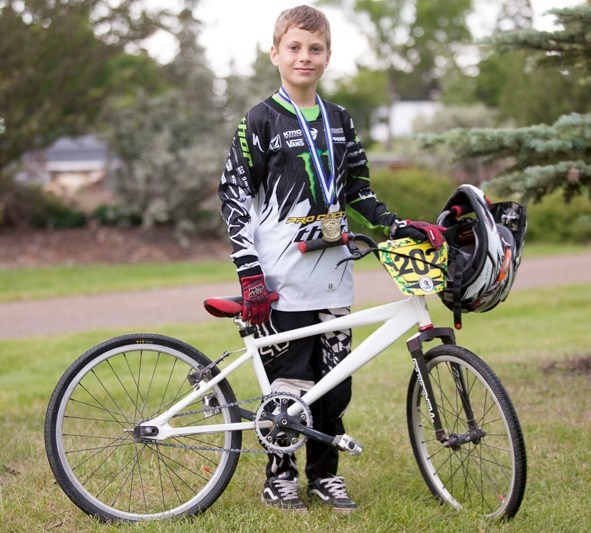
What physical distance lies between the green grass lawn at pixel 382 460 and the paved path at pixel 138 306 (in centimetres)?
132

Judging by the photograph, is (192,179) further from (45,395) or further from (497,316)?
(45,395)

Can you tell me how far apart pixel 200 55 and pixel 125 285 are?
6.00 metres

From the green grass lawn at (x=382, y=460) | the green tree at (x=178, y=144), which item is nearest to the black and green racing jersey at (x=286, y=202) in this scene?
the green grass lawn at (x=382, y=460)

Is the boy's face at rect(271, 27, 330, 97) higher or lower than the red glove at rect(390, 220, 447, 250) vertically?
higher

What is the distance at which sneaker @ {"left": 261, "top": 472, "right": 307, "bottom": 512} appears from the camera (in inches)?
155

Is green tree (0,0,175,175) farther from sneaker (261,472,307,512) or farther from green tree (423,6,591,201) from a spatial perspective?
sneaker (261,472,307,512)

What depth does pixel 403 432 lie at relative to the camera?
5215 millimetres

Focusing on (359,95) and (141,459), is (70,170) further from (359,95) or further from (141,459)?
(141,459)

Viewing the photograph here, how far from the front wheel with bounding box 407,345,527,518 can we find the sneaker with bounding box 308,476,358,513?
1.15 ft

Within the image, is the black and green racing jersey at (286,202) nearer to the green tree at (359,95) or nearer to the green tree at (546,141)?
the green tree at (546,141)

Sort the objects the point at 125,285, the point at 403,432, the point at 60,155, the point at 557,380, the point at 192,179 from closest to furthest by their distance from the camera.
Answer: the point at 403,432, the point at 557,380, the point at 125,285, the point at 192,179, the point at 60,155

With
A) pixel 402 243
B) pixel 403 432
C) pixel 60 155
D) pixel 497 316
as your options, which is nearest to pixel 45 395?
pixel 403 432

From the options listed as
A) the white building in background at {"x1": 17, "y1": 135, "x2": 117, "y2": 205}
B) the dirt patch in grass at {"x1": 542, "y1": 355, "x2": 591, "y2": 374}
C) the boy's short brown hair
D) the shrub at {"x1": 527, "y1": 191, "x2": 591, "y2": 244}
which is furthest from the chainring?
the shrub at {"x1": 527, "y1": 191, "x2": 591, "y2": 244}

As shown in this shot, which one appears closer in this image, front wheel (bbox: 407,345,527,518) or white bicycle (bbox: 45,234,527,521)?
front wheel (bbox: 407,345,527,518)
